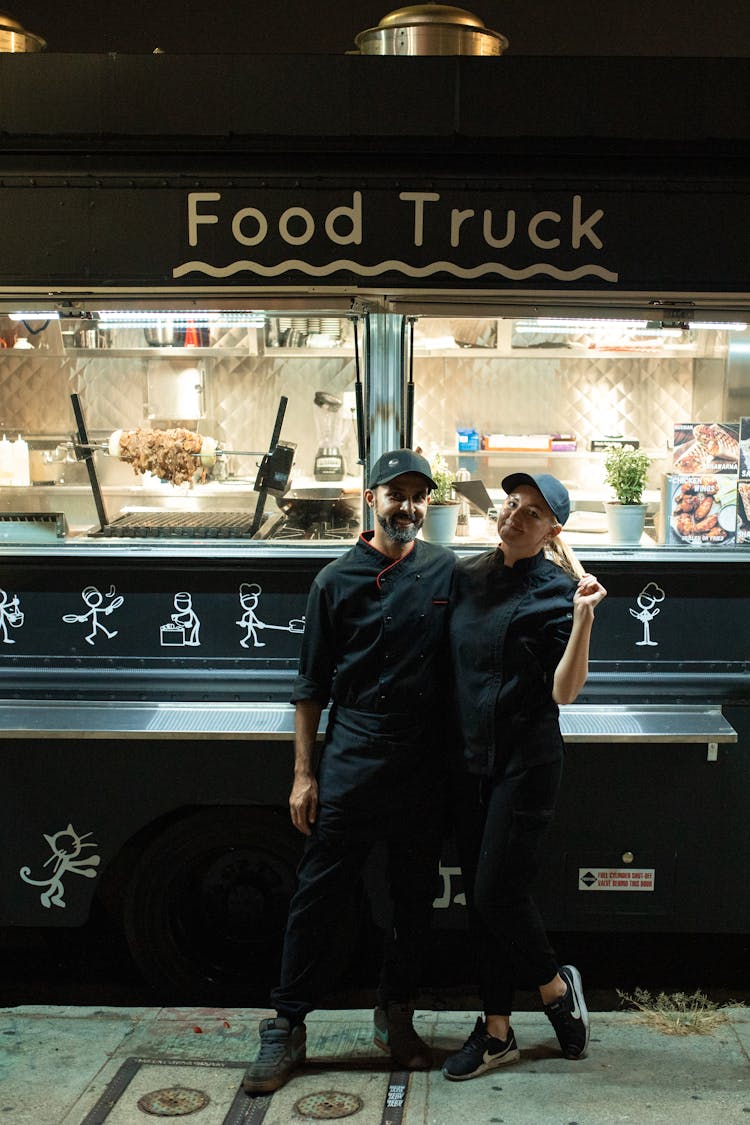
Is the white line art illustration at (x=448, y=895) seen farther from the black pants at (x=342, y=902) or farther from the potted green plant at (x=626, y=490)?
the potted green plant at (x=626, y=490)

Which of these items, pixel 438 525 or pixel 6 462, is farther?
pixel 6 462

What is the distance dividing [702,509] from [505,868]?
1.83m

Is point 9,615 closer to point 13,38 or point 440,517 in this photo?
point 440,517

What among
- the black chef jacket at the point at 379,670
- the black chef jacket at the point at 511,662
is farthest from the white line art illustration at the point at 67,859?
the black chef jacket at the point at 511,662

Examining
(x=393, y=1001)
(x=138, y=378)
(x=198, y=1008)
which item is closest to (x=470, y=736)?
(x=393, y=1001)

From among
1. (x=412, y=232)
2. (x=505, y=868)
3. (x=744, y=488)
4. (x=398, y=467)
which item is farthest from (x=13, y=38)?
(x=505, y=868)

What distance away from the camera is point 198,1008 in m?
3.76

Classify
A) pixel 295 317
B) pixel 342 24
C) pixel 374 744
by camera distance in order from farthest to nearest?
pixel 342 24 < pixel 295 317 < pixel 374 744

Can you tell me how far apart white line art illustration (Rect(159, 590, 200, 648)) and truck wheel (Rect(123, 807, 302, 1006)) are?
630 millimetres

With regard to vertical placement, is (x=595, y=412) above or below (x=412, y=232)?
below

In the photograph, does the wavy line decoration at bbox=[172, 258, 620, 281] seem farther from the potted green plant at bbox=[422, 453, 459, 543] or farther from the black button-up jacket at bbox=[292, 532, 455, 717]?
the black button-up jacket at bbox=[292, 532, 455, 717]

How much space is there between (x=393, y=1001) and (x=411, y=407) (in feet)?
6.82

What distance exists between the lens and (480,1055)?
329cm

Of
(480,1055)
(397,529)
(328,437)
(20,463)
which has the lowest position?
(480,1055)
